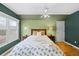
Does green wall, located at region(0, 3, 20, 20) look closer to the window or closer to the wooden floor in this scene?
the window

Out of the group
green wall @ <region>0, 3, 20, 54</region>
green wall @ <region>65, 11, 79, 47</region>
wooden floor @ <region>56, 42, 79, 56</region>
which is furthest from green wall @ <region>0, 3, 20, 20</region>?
Answer: green wall @ <region>65, 11, 79, 47</region>

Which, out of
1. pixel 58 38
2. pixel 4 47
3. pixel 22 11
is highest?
pixel 22 11

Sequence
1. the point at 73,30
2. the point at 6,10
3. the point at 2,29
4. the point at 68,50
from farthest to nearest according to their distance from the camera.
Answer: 1. the point at 73,30
2. the point at 68,50
3. the point at 6,10
4. the point at 2,29

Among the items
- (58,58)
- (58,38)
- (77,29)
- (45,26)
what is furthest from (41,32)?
(58,58)

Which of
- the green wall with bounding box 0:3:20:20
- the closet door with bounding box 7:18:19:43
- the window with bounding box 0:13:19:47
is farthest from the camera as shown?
the closet door with bounding box 7:18:19:43

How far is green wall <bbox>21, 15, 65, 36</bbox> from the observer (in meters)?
2.37

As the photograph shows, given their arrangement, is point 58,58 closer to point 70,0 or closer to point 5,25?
point 70,0

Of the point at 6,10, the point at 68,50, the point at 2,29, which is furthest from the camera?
the point at 68,50

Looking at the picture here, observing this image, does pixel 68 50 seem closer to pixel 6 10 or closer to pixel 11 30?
pixel 11 30

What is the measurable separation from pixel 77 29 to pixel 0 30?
2082 mm

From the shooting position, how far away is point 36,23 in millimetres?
2471

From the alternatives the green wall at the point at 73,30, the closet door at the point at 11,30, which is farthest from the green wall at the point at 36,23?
the green wall at the point at 73,30

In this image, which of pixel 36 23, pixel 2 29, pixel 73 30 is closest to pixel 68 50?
pixel 73 30

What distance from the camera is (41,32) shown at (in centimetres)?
252
